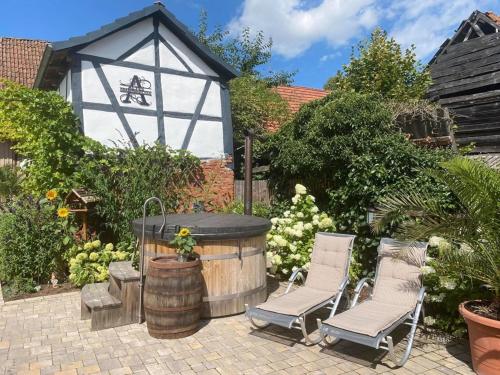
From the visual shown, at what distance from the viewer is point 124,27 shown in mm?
9375

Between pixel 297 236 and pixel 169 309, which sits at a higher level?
pixel 297 236

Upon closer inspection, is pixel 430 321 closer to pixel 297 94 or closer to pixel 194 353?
pixel 194 353

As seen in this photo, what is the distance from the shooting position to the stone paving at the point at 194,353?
3674 mm

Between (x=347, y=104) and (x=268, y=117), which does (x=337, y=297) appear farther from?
(x=268, y=117)

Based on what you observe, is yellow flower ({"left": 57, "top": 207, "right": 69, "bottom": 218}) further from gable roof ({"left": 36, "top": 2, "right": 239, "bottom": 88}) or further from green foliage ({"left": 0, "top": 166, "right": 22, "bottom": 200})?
green foliage ({"left": 0, "top": 166, "right": 22, "bottom": 200})

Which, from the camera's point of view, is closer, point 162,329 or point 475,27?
point 162,329

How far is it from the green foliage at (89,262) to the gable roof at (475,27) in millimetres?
9695

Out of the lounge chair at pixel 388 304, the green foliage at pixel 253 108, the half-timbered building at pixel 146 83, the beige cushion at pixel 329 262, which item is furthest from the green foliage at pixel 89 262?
the green foliage at pixel 253 108

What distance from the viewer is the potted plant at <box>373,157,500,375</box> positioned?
3.48 m

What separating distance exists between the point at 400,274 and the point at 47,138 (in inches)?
268

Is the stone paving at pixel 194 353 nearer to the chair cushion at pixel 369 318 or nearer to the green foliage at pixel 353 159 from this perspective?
the chair cushion at pixel 369 318

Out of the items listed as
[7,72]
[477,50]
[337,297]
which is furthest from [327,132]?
[7,72]

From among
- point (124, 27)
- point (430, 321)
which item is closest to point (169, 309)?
point (430, 321)

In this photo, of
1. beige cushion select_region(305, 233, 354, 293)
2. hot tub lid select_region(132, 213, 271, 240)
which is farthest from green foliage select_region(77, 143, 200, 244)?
beige cushion select_region(305, 233, 354, 293)
